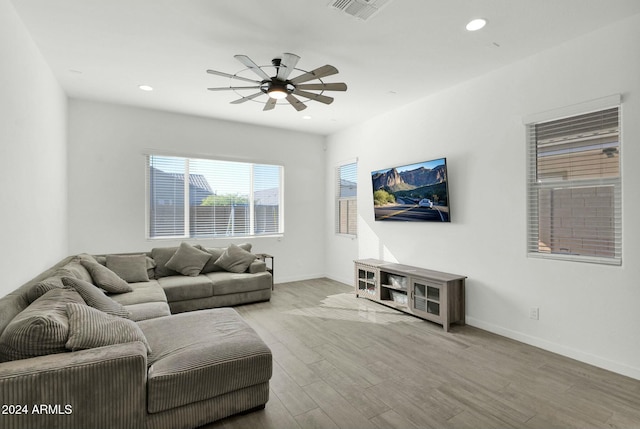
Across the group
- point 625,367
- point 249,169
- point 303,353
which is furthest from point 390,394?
point 249,169

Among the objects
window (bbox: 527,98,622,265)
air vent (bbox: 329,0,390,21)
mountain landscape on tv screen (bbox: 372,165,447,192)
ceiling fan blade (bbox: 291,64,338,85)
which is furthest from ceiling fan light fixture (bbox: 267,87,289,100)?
window (bbox: 527,98,622,265)

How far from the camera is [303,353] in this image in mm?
3170

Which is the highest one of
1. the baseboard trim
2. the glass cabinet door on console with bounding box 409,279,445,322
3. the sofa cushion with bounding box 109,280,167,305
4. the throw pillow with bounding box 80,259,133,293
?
the throw pillow with bounding box 80,259,133,293

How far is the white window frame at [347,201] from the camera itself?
6.14 meters

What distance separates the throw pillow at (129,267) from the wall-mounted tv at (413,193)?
3679 millimetres

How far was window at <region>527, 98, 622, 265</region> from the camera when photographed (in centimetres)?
284

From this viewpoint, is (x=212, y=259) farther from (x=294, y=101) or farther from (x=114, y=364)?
(x=114, y=364)

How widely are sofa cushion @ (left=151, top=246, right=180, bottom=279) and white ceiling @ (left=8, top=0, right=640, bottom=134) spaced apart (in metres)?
2.37

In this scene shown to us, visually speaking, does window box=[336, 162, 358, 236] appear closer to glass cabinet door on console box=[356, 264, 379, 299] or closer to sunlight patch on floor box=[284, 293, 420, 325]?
glass cabinet door on console box=[356, 264, 379, 299]

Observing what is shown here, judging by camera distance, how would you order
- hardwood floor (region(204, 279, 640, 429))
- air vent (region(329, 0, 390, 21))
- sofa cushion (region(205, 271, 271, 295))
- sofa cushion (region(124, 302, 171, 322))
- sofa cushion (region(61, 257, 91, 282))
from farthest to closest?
sofa cushion (region(205, 271, 271, 295)), sofa cushion (region(61, 257, 91, 282)), sofa cushion (region(124, 302, 171, 322)), air vent (region(329, 0, 390, 21)), hardwood floor (region(204, 279, 640, 429))

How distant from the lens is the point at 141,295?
3668mm

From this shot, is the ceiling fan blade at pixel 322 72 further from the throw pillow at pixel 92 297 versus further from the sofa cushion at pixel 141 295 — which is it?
the sofa cushion at pixel 141 295

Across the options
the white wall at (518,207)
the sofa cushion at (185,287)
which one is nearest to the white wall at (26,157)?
the sofa cushion at (185,287)

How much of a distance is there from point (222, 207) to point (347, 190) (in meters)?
2.47
